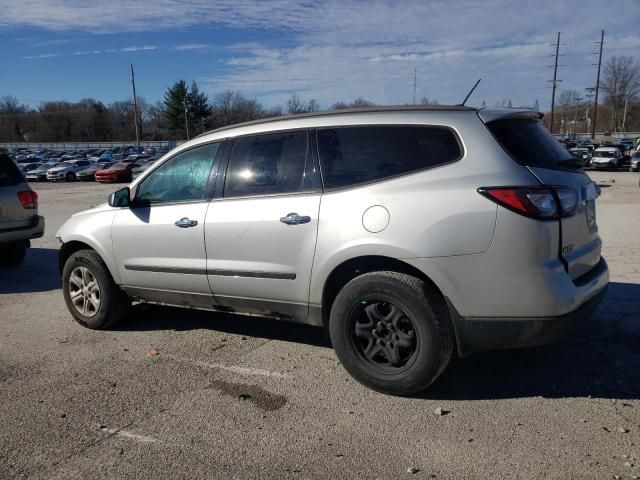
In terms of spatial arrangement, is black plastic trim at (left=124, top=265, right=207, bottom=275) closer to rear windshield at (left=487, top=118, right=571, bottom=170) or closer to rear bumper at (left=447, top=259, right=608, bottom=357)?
rear bumper at (left=447, top=259, right=608, bottom=357)

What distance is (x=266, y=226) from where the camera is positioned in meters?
4.02

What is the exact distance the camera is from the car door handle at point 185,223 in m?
4.41

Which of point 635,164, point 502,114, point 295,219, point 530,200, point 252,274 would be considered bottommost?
point 635,164

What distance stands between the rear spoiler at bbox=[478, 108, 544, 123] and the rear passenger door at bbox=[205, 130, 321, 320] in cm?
121

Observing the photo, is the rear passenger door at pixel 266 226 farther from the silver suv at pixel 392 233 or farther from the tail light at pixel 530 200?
the tail light at pixel 530 200

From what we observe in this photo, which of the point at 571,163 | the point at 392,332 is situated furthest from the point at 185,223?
the point at 571,163

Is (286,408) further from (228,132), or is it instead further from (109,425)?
(228,132)

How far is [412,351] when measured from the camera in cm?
357

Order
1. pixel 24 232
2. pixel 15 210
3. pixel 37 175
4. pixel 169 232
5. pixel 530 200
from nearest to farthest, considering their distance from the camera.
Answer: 1. pixel 530 200
2. pixel 169 232
3. pixel 15 210
4. pixel 24 232
5. pixel 37 175

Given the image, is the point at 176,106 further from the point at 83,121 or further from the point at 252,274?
the point at 252,274

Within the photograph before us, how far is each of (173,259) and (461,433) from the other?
8.76ft

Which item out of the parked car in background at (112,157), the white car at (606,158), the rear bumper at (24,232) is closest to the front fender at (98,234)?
the rear bumper at (24,232)

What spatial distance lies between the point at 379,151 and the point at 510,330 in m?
1.44

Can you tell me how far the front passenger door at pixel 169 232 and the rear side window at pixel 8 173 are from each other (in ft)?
13.2
